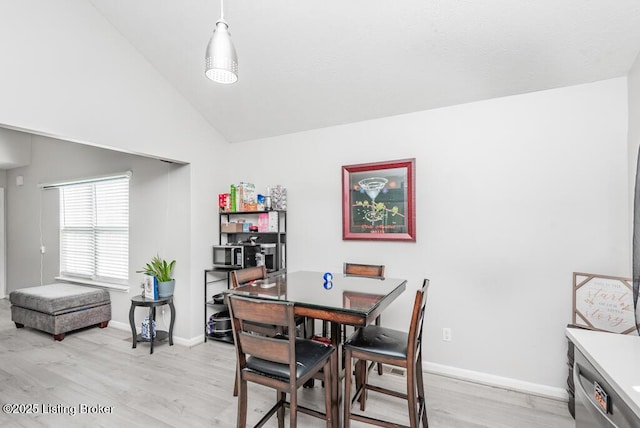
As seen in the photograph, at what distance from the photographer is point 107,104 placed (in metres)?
2.67

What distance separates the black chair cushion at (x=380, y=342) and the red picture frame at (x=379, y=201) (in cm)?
105

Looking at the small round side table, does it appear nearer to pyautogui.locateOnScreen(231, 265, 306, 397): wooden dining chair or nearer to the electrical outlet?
pyautogui.locateOnScreen(231, 265, 306, 397): wooden dining chair

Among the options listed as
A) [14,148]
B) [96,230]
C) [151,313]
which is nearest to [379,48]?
[151,313]

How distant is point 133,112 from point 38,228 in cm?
378

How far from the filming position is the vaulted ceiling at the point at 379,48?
1997 millimetres

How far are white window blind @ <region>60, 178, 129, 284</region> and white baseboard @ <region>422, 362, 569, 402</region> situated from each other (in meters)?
3.79

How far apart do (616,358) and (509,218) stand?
1.54m

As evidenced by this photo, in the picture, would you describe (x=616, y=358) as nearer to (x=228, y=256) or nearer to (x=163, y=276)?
(x=228, y=256)

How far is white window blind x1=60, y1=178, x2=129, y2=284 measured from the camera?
13.4ft

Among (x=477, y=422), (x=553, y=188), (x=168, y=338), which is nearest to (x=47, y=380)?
(x=168, y=338)

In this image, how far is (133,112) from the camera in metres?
2.89

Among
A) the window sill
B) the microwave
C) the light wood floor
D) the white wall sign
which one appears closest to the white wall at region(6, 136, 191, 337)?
the window sill

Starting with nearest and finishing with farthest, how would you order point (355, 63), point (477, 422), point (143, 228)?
1. point (477, 422)
2. point (355, 63)
3. point (143, 228)

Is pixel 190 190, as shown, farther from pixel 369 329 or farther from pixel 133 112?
pixel 369 329
